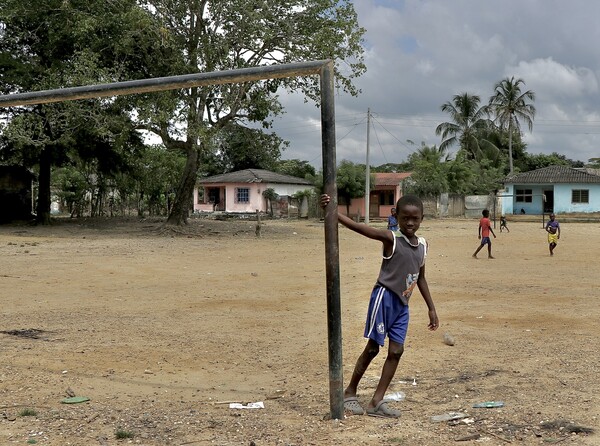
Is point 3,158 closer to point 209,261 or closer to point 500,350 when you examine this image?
point 209,261

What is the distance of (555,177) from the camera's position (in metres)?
48.6

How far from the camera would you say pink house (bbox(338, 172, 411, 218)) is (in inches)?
1905

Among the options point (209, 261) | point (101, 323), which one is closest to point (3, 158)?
point (209, 261)

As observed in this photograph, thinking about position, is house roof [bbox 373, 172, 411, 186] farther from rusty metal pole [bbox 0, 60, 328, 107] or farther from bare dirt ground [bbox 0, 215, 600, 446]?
rusty metal pole [bbox 0, 60, 328, 107]

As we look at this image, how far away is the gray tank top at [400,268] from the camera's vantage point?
4.43 m

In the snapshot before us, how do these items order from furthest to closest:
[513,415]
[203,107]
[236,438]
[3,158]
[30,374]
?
[3,158], [203,107], [30,374], [513,415], [236,438]

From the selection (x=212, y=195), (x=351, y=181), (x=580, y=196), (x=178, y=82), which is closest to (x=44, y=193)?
(x=351, y=181)

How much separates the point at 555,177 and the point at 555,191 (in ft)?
3.46

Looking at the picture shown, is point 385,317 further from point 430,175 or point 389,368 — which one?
point 430,175

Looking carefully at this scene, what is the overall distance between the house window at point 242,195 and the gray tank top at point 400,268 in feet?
149

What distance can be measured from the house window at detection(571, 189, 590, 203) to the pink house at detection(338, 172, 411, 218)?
12179 mm

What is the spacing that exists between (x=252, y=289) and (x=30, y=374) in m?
5.84

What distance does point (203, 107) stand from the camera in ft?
78.2

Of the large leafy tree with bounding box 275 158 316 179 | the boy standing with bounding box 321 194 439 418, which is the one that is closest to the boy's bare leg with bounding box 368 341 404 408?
the boy standing with bounding box 321 194 439 418
